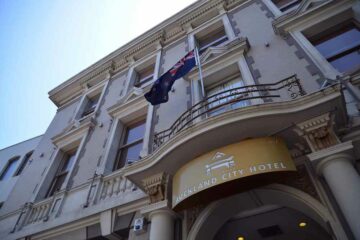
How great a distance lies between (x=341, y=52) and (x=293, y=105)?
3794mm

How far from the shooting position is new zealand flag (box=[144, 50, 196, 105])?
332 inches

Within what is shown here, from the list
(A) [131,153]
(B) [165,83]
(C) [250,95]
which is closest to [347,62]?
(C) [250,95]

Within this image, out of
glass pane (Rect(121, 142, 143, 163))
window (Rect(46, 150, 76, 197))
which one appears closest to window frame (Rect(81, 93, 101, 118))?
window (Rect(46, 150, 76, 197))

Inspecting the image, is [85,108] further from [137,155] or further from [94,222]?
[94,222]

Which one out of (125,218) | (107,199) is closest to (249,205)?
(125,218)

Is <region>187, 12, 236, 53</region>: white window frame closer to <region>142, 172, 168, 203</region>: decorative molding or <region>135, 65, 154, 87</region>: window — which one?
<region>135, 65, 154, 87</region>: window

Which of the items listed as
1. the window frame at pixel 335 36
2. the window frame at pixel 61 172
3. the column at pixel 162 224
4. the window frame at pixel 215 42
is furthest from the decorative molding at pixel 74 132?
the window frame at pixel 335 36

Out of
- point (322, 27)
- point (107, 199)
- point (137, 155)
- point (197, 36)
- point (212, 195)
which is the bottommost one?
point (212, 195)

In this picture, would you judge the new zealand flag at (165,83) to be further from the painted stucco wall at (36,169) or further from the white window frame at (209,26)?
the painted stucco wall at (36,169)

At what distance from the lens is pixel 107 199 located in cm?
784

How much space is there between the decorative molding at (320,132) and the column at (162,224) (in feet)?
11.6

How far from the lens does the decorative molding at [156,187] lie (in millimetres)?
6220

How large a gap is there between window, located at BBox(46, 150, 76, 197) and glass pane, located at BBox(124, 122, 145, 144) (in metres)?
3.01

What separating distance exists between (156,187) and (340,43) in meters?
7.16
